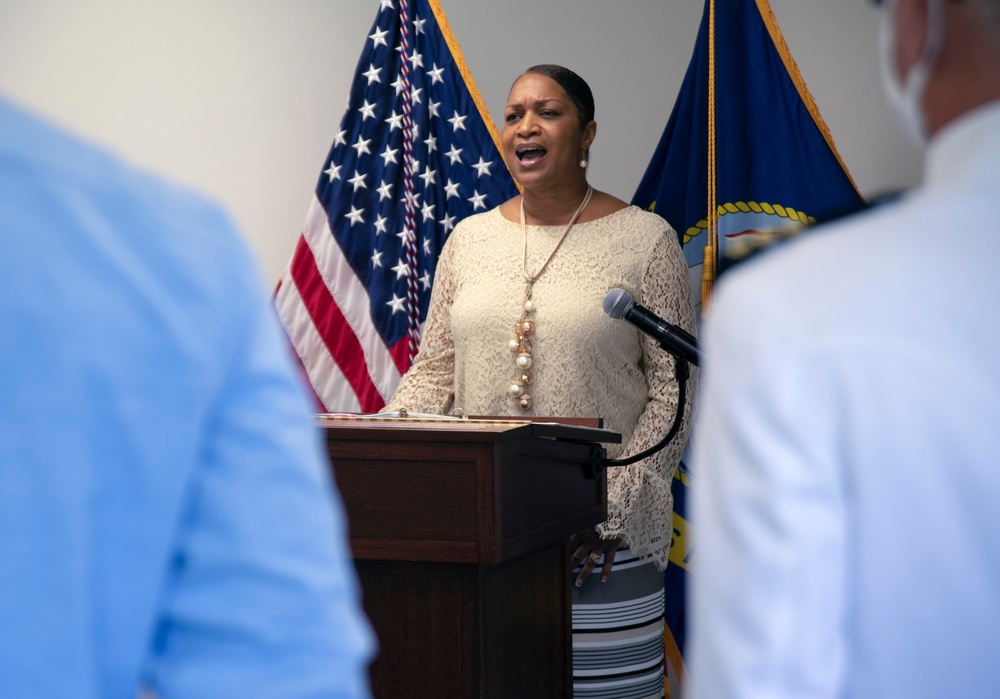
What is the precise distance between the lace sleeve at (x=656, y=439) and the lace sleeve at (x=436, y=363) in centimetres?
51

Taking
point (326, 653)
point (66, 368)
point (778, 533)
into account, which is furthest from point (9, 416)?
point (778, 533)

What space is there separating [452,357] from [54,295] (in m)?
2.29

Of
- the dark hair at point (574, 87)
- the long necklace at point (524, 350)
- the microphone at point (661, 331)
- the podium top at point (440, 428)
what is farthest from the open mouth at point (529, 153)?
the microphone at point (661, 331)

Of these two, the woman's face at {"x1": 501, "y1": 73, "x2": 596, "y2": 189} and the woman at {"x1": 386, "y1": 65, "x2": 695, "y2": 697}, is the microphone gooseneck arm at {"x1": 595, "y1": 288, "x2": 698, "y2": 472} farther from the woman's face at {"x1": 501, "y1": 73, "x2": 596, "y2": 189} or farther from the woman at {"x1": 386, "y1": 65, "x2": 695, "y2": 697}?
the woman's face at {"x1": 501, "y1": 73, "x2": 596, "y2": 189}

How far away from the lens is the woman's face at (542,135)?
106 inches

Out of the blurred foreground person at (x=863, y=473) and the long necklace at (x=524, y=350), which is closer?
the blurred foreground person at (x=863, y=473)

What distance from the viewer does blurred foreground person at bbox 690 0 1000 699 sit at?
600 mm

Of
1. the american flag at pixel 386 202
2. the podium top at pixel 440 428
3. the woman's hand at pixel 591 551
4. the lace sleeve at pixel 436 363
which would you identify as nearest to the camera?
the podium top at pixel 440 428

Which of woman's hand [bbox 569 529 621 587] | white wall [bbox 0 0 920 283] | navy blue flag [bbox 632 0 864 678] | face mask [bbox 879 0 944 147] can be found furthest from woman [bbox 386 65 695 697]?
face mask [bbox 879 0 944 147]

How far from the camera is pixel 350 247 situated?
3408 mm

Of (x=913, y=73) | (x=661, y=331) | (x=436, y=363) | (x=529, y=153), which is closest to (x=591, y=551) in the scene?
(x=436, y=363)

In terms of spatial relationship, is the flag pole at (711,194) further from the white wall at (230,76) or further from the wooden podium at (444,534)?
the wooden podium at (444,534)

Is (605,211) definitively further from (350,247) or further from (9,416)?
(9,416)

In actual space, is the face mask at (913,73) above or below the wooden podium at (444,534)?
above
